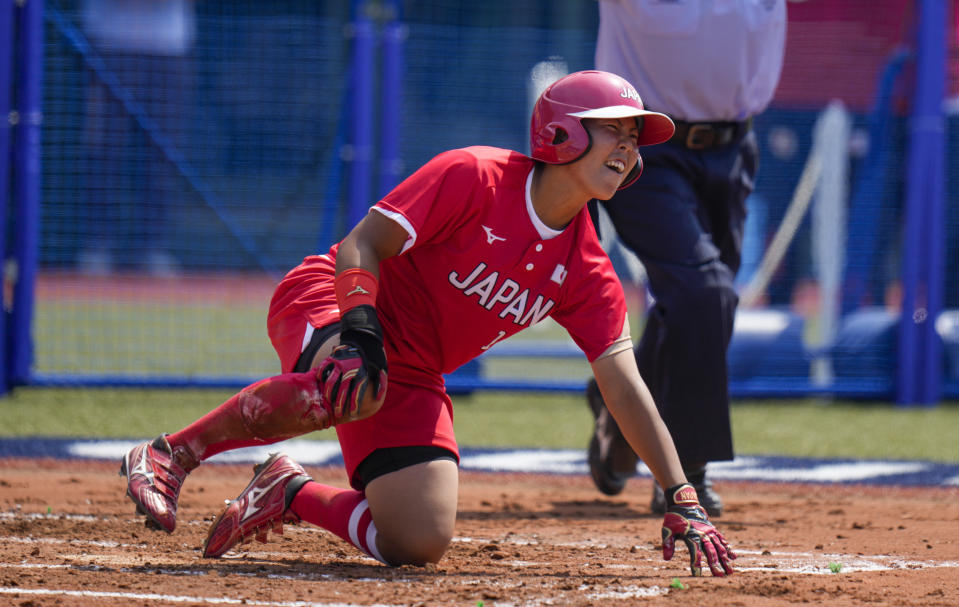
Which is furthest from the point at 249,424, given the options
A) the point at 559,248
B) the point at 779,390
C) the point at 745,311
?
the point at 745,311

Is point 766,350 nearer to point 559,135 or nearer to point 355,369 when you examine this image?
point 559,135

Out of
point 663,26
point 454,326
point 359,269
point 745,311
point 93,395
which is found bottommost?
point 93,395

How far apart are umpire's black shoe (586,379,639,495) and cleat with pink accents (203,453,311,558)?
1.46 meters

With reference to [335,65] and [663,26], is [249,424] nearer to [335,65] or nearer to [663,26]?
[663,26]

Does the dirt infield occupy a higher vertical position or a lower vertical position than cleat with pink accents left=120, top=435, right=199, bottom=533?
lower

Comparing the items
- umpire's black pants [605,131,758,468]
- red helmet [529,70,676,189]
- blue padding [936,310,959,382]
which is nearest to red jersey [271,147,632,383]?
red helmet [529,70,676,189]

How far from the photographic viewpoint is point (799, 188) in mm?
9383

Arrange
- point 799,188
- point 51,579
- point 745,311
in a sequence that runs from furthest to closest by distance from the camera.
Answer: point 799,188 < point 745,311 < point 51,579

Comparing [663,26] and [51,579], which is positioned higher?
[663,26]

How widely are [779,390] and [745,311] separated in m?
0.84

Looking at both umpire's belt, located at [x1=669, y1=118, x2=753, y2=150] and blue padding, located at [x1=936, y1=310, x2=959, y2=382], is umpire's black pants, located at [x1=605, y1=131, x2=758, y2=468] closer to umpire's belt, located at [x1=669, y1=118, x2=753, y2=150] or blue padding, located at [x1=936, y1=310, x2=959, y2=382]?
umpire's belt, located at [x1=669, y1=118, x2=753, y2=150]

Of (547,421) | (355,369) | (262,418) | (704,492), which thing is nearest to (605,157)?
(355,369)

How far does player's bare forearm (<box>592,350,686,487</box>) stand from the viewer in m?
3.52

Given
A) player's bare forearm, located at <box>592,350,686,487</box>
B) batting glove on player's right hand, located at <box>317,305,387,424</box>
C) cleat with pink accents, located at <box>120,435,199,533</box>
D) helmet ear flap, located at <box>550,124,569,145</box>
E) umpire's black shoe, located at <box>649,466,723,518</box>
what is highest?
helmet ear flap, located at <box>550,124,569,145</box>
